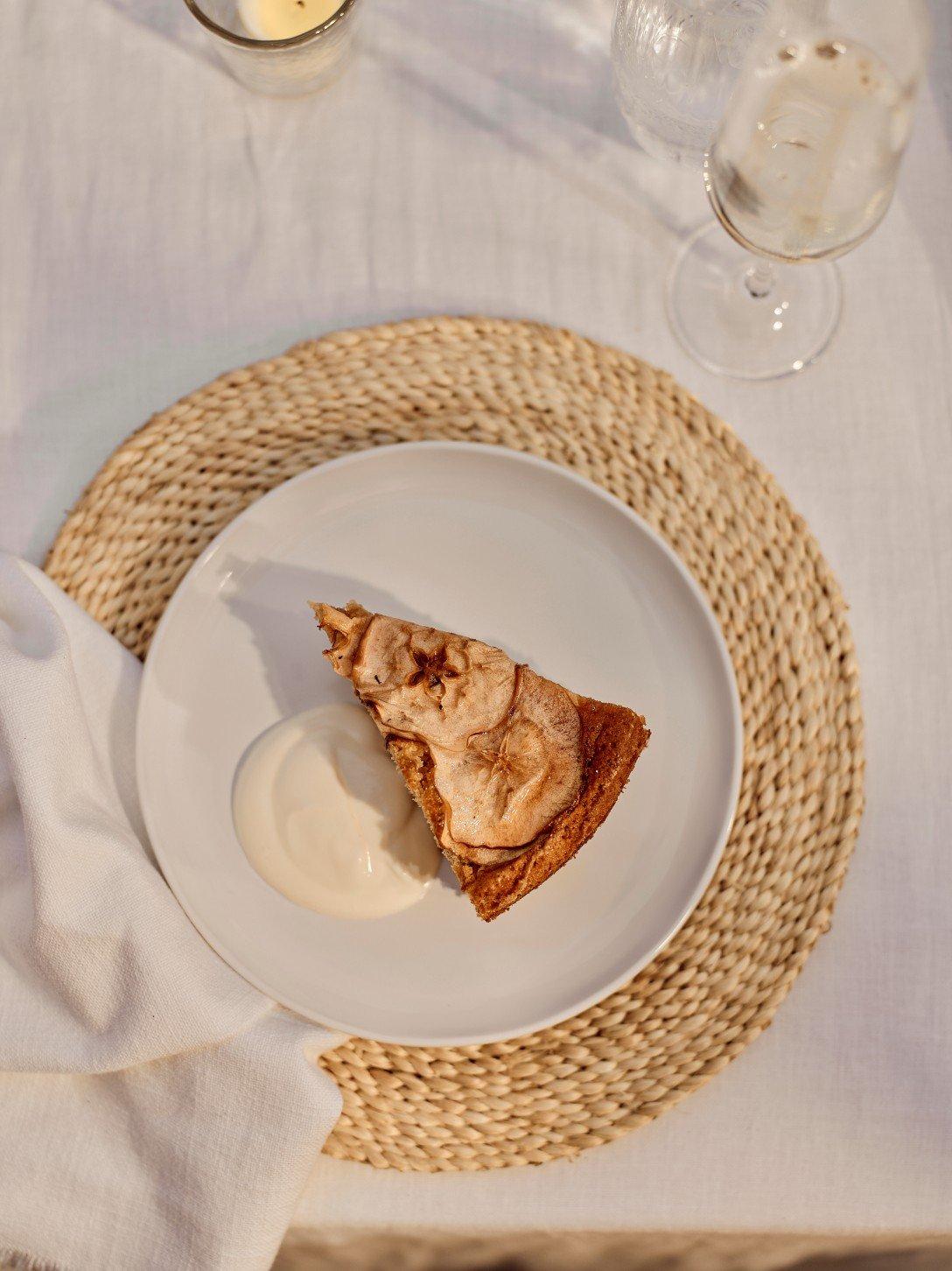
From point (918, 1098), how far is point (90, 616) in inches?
45.1

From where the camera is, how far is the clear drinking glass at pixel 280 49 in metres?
1.40

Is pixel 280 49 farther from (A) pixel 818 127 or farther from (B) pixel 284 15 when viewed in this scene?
(A) pixel 818 127

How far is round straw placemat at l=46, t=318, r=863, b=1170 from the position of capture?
1.28m

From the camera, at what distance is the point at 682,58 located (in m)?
1.44

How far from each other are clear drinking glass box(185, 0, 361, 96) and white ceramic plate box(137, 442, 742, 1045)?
553 mm

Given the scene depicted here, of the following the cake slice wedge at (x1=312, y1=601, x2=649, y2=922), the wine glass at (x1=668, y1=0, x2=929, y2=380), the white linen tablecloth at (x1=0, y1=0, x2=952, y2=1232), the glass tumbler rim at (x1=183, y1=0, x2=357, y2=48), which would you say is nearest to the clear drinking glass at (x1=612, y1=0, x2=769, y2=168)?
the white linen tablecloth at (x1=0, y1=0, x2=952, y2=1232)

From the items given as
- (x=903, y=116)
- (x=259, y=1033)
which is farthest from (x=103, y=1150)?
(x=903, y=116)

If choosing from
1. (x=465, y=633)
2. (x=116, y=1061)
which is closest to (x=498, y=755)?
(x=465, y=633)

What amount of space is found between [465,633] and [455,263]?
1.72 feet

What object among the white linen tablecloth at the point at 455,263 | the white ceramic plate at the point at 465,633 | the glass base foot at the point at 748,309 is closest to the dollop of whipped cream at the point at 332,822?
the white ceramic plate at the point at 465,633

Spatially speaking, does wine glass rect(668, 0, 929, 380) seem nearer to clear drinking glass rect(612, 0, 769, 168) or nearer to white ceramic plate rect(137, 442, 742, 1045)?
clear drinking glass rect(612, 0, 769, 168)

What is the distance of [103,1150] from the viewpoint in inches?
49.3

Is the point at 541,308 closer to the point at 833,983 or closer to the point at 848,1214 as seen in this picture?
the point at 833,983

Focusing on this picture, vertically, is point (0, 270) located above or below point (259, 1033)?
above
